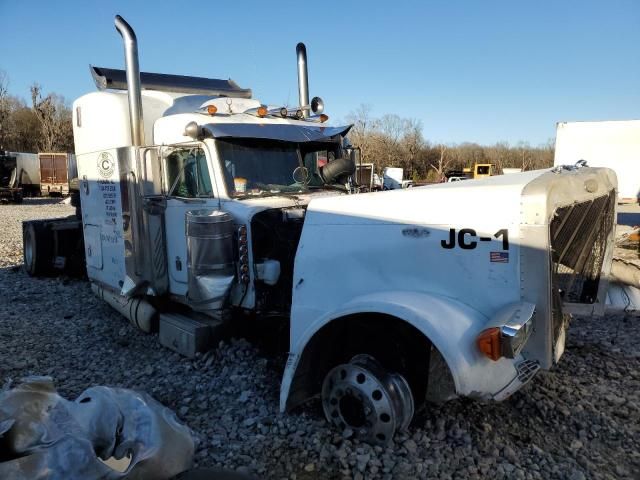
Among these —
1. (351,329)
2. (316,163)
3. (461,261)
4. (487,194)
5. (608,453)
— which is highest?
(316,163)

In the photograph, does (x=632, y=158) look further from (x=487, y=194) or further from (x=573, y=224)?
(x=487, y=194)

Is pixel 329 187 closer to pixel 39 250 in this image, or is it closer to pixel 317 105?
pixel 317 105

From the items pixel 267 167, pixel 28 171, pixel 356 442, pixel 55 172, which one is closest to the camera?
pixel 356 442

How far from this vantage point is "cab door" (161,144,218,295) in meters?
4.74

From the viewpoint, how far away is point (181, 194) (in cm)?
501

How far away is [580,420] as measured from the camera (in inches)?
140

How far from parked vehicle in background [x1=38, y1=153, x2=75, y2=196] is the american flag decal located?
3380cm

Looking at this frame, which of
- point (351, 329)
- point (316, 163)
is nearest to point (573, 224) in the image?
point (351, 329)

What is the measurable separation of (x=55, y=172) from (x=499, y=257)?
3481 centimetres

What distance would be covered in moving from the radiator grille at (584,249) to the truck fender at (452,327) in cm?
119

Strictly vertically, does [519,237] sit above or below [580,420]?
above

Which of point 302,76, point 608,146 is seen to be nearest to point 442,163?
point 608,146

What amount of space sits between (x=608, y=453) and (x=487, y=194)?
191cm

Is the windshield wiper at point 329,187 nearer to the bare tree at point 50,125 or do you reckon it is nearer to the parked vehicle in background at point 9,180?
the parked vehicle in background at point 9,180
